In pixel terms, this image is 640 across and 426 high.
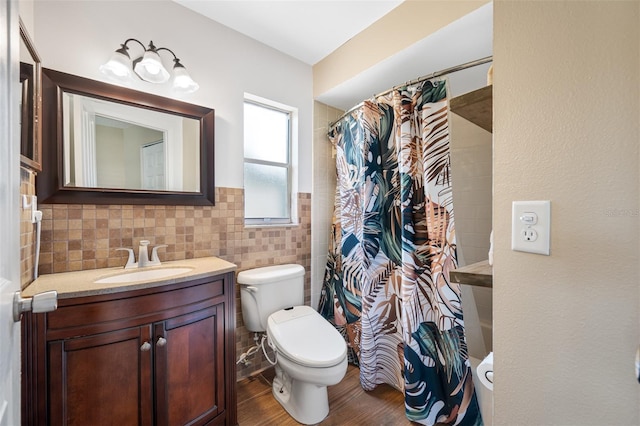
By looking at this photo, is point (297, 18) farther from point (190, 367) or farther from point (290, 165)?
point (190, 367)

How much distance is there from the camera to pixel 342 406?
1594 mm

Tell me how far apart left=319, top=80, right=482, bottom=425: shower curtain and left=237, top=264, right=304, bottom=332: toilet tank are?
1.52ft

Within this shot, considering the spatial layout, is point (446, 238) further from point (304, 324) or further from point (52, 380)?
point (52, 380)

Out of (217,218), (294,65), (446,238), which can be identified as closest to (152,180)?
(217,218)

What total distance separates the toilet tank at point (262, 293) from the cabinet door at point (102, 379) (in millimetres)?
636

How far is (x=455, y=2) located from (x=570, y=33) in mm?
1034

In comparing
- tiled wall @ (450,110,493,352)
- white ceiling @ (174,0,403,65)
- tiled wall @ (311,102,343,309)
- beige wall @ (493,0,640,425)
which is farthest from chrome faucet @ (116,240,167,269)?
tiled wall @ (450,110,493,352)

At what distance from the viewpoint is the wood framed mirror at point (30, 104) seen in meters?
1.02

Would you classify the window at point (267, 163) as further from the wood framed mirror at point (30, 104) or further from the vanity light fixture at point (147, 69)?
the wood framed mirror at point (30, 104)

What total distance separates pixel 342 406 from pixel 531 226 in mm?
1590

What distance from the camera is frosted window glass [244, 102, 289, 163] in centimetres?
198

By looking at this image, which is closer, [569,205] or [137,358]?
[569,205]

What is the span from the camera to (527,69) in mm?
573

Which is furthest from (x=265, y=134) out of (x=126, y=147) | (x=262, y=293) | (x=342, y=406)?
(x=342, y=406)
